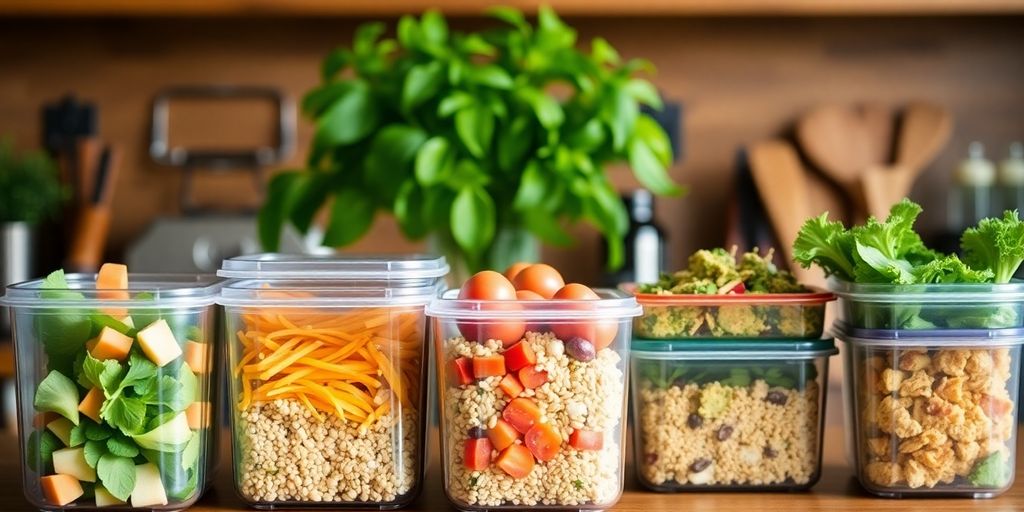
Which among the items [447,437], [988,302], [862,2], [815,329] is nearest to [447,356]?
[447,437]

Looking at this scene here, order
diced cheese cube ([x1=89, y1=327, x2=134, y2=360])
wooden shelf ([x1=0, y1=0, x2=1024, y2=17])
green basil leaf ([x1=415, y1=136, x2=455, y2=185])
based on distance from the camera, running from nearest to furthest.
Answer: diced cheese cube ([x1=89, y1=327, x2=134, y2=360]) < green basil leaf ([x1=415, y1=136, x2=455, y2=185]) < wooden shelf ([x1=0, y1=0, x2=1024, y2=17])

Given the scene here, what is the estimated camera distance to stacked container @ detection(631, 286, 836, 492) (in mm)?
877

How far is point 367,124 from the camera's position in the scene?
130 cm

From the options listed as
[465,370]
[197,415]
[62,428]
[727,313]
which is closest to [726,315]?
[727,313]

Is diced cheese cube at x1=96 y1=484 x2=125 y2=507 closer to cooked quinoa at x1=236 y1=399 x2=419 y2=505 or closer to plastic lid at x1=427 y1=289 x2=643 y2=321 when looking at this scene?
cooked quinoa at x1=236 y1=399 x2=419 y2=505

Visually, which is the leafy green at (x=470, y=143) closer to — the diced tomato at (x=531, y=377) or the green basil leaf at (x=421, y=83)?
the green basil leaf at (x=421, y=83)

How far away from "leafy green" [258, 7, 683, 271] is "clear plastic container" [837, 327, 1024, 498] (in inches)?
19.8

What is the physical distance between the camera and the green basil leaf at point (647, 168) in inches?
52.1

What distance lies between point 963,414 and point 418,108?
0.74 meters

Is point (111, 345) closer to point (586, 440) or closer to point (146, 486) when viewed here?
point (146, 486)

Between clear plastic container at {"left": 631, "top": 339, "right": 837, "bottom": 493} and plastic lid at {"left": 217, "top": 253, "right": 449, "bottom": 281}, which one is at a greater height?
plastic lid at {"left": 217, "top": 253, "right": 449, "bottom": 281}

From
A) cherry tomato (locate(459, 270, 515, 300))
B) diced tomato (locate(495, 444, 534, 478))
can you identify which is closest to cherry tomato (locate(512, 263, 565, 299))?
cherry tomato (locate(459, 270, 515, 300))

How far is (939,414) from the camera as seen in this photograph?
847 millimetres

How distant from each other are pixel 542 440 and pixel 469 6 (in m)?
1.19
